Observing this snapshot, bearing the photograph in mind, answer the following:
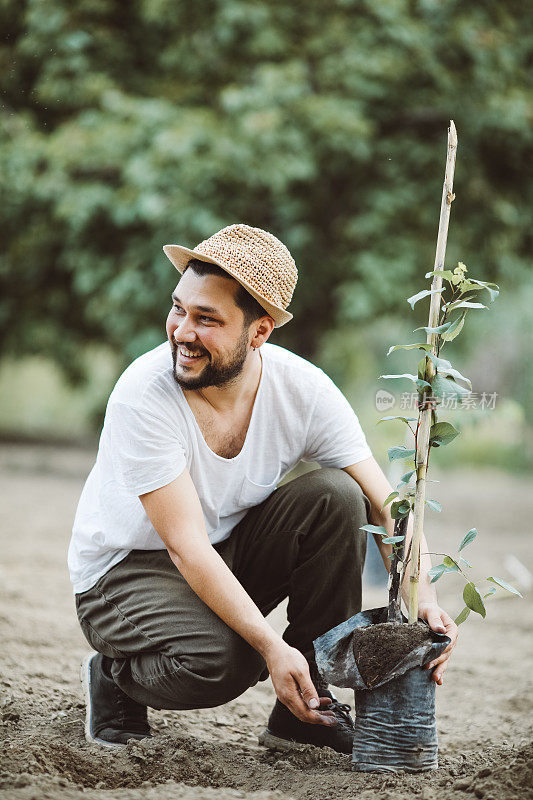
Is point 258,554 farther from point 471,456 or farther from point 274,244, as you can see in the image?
point 471,456

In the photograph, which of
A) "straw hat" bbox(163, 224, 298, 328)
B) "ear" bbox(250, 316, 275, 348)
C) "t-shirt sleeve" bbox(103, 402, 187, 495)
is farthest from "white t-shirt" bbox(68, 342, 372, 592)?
"straw hat" bbox(163, 224, 298, 328)

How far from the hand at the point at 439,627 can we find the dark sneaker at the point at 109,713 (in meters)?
0.80

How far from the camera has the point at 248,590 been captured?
240 cm

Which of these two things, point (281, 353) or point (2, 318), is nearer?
point (281, 353)

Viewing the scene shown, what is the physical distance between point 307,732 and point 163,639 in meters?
0.49

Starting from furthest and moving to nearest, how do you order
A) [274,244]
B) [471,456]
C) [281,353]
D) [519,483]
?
[471,456], [519,483], [281,353], [274,244]

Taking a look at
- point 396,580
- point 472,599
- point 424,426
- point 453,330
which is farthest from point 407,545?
point 453,330

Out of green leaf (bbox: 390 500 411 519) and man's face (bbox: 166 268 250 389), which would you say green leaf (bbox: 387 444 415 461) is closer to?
green leaf (bbox: 390 500 411 519)

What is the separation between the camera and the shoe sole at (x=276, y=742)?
7.56 ft

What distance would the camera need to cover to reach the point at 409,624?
2.02 metres

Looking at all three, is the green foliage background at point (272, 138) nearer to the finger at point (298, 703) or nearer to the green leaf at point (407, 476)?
the green leaf at point (407, 476)

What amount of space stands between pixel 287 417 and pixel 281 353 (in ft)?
0.71

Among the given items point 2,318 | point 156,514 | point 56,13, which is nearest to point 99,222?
point 56,13

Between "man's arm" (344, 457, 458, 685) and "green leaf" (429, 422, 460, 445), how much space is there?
22cm
